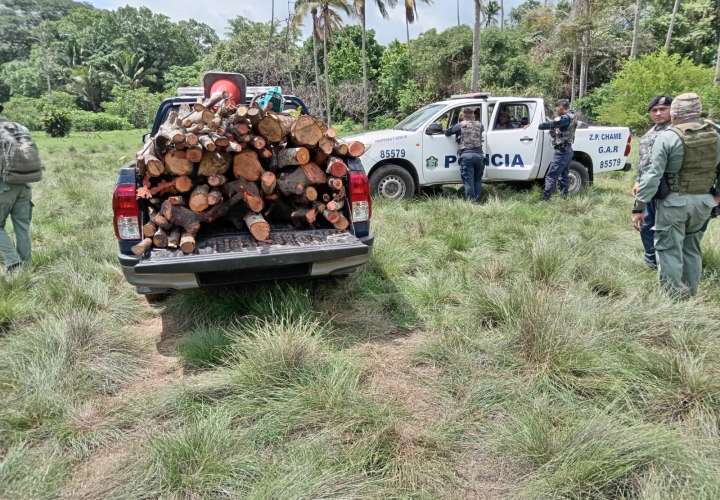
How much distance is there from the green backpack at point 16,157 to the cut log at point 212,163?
233 cm

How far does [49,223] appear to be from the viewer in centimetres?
694

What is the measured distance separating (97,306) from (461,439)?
3.13m

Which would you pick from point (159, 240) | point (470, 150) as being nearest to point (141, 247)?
point (159, 240)

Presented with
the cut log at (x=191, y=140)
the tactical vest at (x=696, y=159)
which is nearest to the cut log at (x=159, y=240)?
the cut log at (x=191, y=140)

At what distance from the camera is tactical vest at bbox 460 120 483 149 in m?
7.39

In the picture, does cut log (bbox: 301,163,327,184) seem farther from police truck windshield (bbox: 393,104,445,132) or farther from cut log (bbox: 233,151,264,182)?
police truck windshield (bbox: 393,104,445,132)

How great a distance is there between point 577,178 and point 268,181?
696cm

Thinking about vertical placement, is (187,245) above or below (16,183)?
below

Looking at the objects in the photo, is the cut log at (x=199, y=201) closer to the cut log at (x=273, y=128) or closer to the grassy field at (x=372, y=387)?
the cut log at (x=273, y=128)

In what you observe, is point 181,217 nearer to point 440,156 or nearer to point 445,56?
point 440,156

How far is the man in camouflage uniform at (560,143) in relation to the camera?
7391 mm

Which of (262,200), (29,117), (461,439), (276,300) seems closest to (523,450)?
(461,439)

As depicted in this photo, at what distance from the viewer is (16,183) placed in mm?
4516

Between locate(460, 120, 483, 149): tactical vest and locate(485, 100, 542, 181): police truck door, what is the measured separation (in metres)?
0.56
